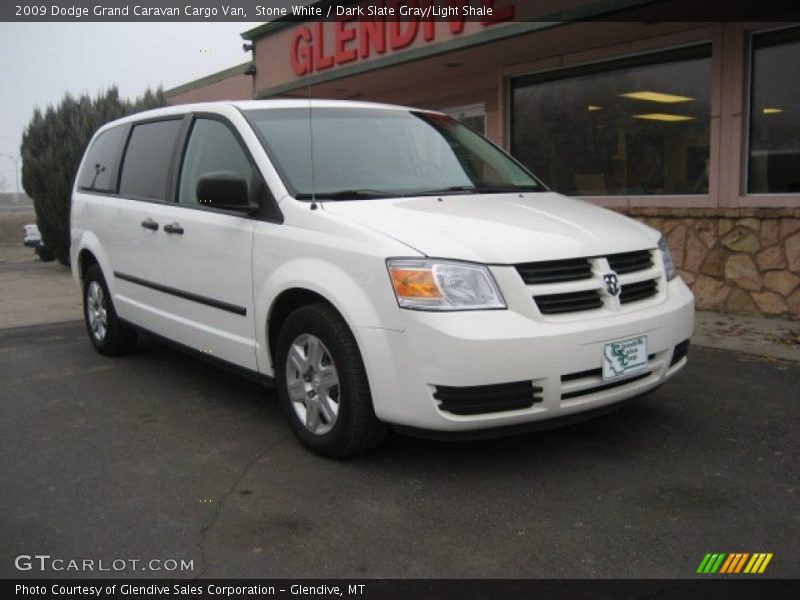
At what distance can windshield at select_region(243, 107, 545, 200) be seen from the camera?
166 inches

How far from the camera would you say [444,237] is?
139 inches

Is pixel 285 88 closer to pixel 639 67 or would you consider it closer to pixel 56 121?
pixel 56 121

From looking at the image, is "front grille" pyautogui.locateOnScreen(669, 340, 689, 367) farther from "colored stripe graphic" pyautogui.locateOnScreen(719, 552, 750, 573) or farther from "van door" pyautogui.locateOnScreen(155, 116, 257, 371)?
"van door" pyautogui.locateOnScreen(155, 116, 257, 371)

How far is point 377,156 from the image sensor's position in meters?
4.53

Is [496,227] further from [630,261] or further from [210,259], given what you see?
[210,259]

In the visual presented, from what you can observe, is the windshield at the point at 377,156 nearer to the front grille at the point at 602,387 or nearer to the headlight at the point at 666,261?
the headlight at the point at 666,261

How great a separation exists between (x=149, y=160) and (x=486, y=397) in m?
3.33

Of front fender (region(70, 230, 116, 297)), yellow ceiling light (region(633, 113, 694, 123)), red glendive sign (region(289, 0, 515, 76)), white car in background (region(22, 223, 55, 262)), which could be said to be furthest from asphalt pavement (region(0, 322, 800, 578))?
white car in background (region(22, 223, 55, 262))

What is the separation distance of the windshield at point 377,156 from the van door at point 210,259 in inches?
10.7

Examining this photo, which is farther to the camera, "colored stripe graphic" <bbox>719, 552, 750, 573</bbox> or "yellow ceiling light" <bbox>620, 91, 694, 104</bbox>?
"yellow ceiling light" <bbox>620, 91, 694, 104</bbox>

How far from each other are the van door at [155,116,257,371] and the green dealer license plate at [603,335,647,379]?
1858 mm

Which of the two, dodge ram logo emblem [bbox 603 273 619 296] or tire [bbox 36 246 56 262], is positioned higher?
dodge ram logo emblem [bbox 603 273 619 296]
